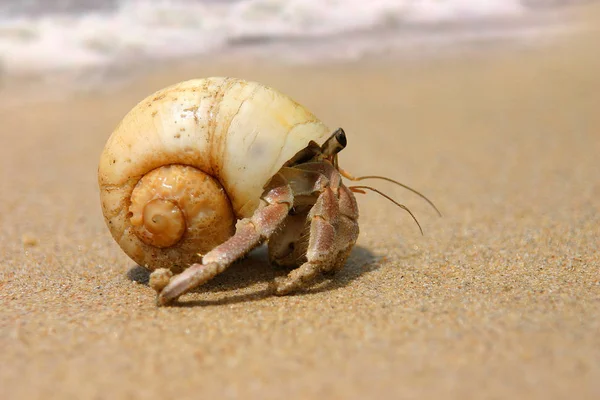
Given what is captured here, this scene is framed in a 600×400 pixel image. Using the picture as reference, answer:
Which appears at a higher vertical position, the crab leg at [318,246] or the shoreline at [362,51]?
the shoreline at [362,51]

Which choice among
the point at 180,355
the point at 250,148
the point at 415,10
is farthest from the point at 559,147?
the point at 415,10

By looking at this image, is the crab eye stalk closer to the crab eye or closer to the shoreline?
the crab eye

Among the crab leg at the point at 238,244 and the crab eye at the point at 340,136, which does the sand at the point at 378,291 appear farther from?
the crab eye at the point at 340,136

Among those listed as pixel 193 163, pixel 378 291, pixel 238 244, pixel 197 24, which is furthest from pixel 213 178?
pixel 197 24

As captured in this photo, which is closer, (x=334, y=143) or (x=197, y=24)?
(x=334, y=143)

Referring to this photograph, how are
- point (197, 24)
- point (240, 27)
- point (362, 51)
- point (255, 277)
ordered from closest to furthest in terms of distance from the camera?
1. point (255, 277)
2. point (362, 51)
3. point (240, 27)
4. point (197, 24)

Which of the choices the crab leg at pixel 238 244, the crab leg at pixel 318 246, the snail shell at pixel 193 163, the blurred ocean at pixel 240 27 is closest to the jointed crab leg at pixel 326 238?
the crab leg at pixel 318 246

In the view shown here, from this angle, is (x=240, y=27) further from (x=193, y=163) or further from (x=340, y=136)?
(x=193, y=163)
